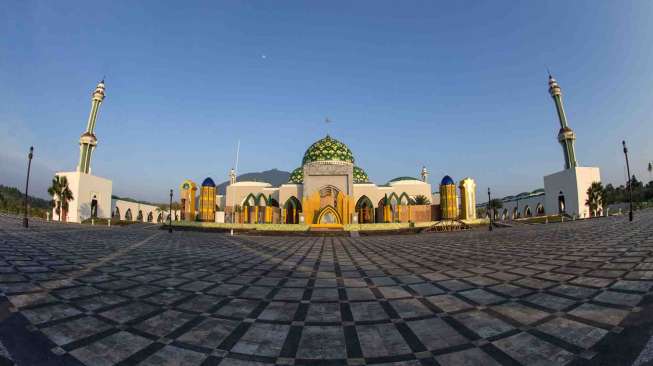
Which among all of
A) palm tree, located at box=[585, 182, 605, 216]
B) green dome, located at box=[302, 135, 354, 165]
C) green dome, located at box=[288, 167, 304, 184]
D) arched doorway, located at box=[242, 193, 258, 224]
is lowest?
arched doorway, located at box=[242, 193, 258, 224]

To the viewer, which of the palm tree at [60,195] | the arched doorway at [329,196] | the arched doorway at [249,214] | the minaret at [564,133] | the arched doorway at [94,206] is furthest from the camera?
the minaret at [564,133]

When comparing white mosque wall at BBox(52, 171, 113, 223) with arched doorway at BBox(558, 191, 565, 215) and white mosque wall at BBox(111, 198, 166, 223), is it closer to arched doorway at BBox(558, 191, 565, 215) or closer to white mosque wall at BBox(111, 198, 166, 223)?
white mosque wall at BBox(111, 198, 166, 223)

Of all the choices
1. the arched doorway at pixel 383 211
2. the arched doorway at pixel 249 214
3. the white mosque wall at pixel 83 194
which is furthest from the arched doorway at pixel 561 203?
the white mosque wall at pixel 83 194

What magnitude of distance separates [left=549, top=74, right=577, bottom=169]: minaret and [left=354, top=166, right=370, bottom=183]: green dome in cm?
3012

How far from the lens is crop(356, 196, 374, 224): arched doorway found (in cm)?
4094

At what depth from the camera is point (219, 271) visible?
7770 millimetres

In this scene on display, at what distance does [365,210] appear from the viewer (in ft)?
136

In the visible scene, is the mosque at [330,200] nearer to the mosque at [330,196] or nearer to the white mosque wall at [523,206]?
the mosque at [330,196]

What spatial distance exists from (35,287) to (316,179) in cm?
3375

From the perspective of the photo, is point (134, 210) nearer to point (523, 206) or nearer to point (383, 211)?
point (383, 211)

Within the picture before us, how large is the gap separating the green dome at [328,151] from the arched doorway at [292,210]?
7.57 metres

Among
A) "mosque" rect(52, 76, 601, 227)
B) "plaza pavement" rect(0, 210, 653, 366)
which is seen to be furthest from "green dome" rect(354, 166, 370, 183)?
"plaza pavement" rect(0, 210, 653, 366)

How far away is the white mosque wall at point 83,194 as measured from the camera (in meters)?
35.0

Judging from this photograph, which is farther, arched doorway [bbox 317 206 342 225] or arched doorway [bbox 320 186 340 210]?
arched doorway [bbox 320 186 340 210]
